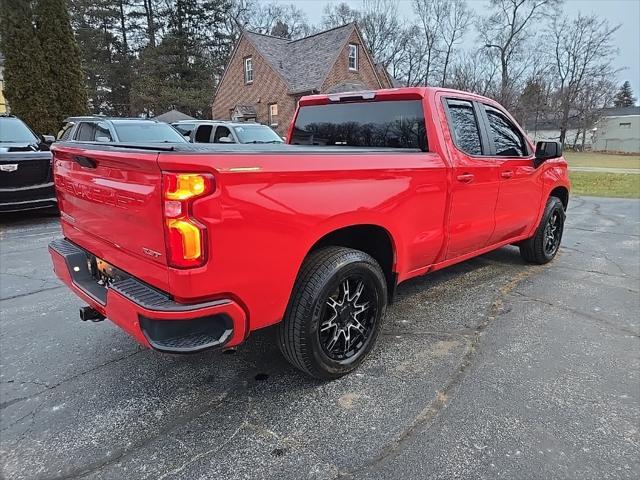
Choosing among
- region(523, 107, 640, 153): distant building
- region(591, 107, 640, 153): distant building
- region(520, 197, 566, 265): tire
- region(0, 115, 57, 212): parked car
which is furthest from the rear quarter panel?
region(591, 107, 640, 153): distant building

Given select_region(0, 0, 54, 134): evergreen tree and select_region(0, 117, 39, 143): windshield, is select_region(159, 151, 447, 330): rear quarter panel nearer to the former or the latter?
select_region(0, 117, 39, 143): windshield

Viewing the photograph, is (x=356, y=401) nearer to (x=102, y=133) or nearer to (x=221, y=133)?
(x=102, y=133)

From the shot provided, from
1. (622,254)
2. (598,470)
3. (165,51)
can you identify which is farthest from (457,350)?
(165,51)

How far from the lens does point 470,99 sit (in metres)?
4.02

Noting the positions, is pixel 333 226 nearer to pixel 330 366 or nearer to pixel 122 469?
pixel 330 366

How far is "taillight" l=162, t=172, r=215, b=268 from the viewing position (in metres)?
2.02

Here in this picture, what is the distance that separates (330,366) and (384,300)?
0.62 m

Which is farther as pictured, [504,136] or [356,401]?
[504,136]

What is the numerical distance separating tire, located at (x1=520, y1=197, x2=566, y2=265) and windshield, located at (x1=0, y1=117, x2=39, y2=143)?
349 inches

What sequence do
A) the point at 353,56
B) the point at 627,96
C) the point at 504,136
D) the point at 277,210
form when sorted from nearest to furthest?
the point at 277,210
the point at 504,136
the point at 353,56
the point at 627,96

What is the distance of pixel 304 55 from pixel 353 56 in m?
3.29

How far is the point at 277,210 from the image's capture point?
2301 millimetres

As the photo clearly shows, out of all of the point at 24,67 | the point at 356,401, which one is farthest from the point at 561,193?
the point at 24,67

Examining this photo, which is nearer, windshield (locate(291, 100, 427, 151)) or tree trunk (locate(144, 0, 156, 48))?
windshield (locate(291, 100, 427, 151))
